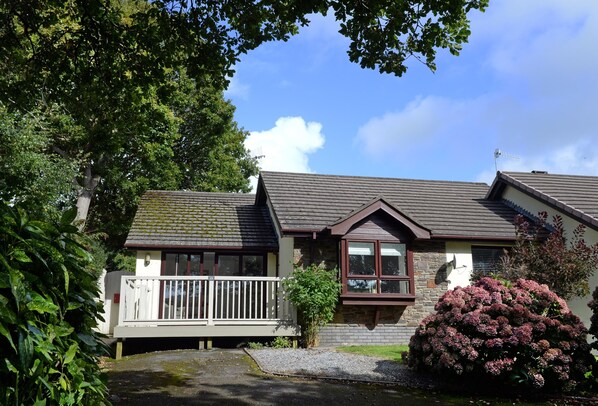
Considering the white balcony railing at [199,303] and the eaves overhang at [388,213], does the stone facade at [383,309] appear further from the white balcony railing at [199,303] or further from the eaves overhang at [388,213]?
the white balcony railing at [199,303]

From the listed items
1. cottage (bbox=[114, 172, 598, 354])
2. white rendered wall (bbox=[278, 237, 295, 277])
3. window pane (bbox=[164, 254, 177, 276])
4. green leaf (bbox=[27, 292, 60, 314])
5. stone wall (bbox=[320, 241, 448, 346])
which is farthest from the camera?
window pane (bbox=[164, 254, 177, 276])

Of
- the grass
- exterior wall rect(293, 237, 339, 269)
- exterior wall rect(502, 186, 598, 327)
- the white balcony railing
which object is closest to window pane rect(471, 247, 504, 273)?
exterior wall rect(502, 186, 598, 327)

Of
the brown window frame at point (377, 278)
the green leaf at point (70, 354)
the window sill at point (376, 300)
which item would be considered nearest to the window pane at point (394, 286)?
the brown window frame at point (377, 278)

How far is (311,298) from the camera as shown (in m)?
12.8

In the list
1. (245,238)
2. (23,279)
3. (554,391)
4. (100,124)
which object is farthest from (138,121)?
(245,238)

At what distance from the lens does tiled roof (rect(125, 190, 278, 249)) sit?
16.0m

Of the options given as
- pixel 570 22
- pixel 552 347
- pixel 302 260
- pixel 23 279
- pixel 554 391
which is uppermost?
pixel 570 22

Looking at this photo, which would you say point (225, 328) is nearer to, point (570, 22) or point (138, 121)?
point (138, 121)

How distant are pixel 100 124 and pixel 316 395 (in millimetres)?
6180

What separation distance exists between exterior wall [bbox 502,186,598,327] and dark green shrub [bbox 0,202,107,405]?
14624 millimetres

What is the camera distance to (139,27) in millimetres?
7250

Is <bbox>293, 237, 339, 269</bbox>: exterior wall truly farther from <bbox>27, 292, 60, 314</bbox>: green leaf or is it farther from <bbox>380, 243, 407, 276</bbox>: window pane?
<bbox>27, 292, 60, 314</bbox>: green leaf

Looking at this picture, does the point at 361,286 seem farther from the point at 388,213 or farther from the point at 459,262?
the point at 459,262

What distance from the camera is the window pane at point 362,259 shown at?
14211mm
